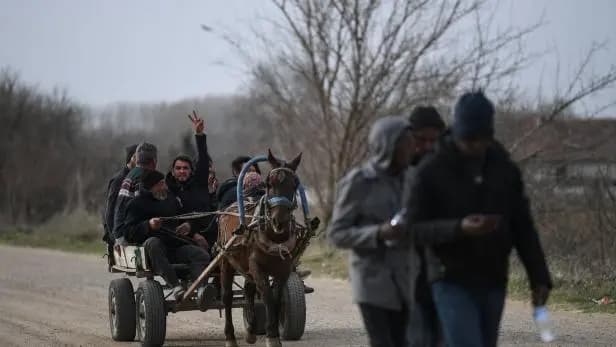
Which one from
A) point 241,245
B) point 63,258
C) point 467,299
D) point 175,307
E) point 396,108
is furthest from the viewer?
point 63,258

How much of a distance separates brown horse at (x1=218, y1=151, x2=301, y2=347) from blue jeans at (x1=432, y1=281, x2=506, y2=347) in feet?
14.3

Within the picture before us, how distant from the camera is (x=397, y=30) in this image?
25.0 meters

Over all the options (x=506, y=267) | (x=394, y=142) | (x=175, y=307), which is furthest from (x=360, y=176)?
(x=175, y=307)

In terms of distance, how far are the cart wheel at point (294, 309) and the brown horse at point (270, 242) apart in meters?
0.61

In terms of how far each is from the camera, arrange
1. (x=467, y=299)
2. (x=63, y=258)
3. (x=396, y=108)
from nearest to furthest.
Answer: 1. (x=467, y=299)
2. (x=396, y=108)
3. (x=63, y=258)

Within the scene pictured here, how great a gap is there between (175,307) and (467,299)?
6.25 metres

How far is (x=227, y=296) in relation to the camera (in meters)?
11.7

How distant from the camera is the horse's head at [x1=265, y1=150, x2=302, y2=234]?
1041cm

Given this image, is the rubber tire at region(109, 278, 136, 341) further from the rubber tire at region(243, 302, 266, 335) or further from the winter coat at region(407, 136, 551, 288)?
the winter coat at region(407, 136, 551, 288)

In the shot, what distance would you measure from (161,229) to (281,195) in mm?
2203

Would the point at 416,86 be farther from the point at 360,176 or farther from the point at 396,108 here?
the point at 360,176

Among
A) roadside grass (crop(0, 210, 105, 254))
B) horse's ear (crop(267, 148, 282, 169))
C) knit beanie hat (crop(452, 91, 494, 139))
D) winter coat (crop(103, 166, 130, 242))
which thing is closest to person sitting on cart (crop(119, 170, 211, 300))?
winter coat (crop(103, 166, 130, 242))

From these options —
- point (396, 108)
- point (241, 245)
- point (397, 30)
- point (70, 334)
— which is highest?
point (397, 30)

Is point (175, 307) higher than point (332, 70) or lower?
lower
